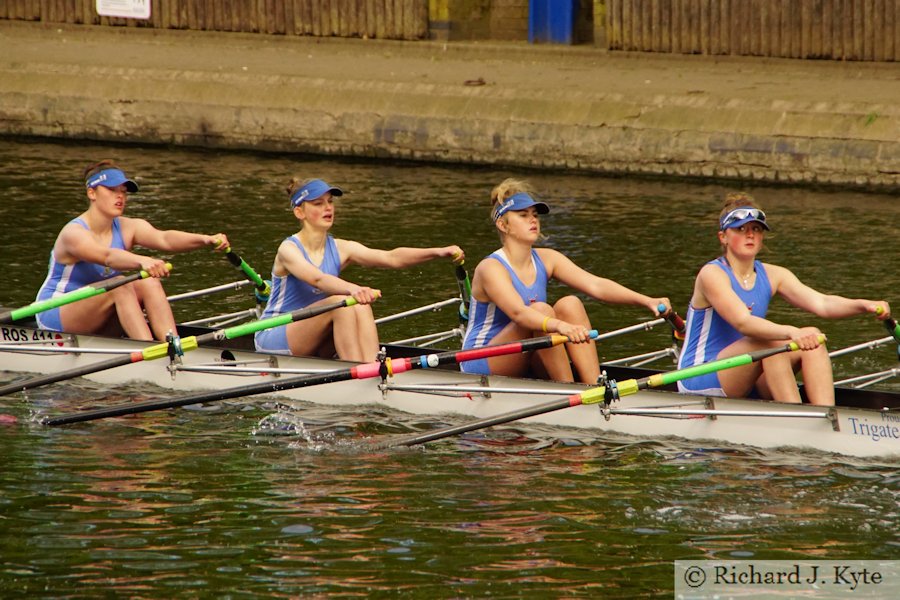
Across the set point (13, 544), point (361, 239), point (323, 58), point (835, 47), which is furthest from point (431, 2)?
point (13, 544)

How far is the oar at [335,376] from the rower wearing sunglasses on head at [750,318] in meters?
0.79

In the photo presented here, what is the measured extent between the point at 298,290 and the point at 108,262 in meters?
1.50

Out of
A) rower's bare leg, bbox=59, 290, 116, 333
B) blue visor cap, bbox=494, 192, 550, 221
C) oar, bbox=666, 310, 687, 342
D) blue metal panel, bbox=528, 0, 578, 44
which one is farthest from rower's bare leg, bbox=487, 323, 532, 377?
blue metal panel, bbox=528, 0, 578, 44

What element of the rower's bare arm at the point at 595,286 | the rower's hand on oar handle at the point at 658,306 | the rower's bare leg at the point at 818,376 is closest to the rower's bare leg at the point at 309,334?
the rower's bare arm at the point at 595,286

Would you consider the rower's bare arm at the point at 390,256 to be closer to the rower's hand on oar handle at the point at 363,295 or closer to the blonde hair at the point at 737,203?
the rower's hand on oar handle at the point at 363,295

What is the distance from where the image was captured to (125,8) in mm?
28859

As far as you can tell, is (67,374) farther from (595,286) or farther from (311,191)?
(595,286)

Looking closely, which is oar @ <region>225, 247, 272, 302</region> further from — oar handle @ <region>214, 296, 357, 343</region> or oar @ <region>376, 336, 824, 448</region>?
oar @ <region>376, 336, 824, 448</region>

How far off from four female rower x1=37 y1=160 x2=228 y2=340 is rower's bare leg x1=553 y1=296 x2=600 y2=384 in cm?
301

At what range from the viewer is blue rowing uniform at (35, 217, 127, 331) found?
1289 cm

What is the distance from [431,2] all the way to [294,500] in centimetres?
1780

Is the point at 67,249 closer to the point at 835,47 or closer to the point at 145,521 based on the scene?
the point at 145,521

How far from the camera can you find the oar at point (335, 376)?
36.2 ft

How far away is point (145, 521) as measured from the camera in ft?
32.6
